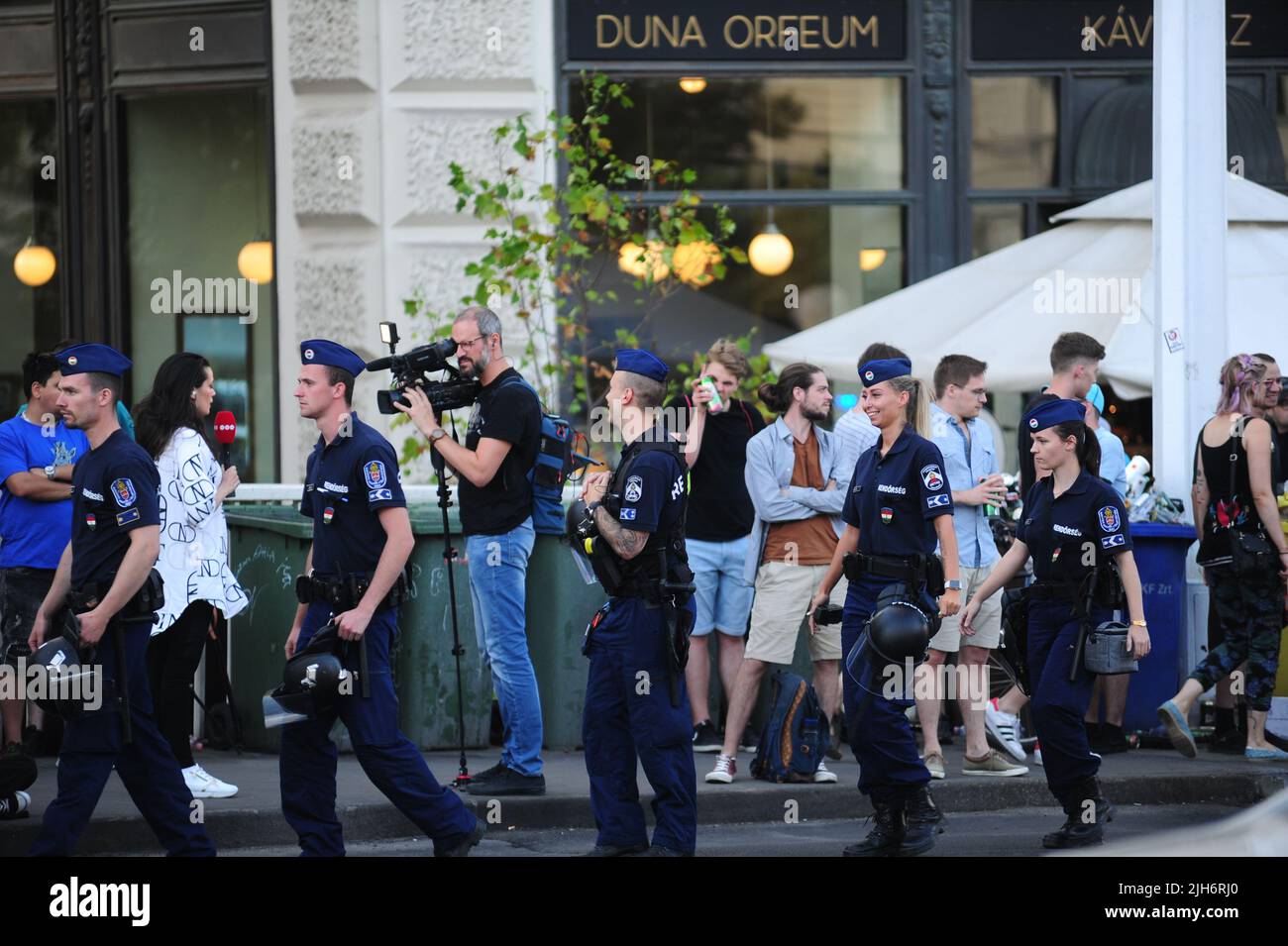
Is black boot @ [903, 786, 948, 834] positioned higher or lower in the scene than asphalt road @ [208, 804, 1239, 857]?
higher

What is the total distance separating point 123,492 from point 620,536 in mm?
1753

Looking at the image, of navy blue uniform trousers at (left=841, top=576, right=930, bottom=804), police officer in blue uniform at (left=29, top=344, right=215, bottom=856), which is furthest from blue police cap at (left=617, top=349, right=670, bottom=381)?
police officer in blue uniform at (left=29, top=344, right=215, bottom=856)

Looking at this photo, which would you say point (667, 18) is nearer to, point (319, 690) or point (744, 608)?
point (744, 608)

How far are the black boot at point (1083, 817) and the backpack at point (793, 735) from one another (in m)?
1.47

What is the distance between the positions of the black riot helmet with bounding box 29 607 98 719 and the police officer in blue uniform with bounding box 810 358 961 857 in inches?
111

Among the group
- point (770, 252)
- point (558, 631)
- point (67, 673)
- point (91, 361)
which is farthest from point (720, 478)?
point (770, 252)

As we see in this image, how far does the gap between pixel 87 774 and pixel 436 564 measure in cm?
338

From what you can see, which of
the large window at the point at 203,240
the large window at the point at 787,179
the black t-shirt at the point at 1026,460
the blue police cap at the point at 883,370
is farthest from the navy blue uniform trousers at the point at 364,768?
the large window at the point at 203,240

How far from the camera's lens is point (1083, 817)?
24.9 ft

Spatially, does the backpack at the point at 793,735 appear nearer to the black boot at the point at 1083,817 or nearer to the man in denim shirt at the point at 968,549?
the man in denim shirt at the point at 968,549

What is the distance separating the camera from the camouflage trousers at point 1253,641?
9570 mm

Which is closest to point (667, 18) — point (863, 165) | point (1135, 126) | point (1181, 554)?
point (863, 165)

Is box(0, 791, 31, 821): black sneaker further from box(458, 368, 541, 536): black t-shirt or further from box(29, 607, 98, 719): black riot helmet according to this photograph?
box(458, 368, 541, 536): black t-shirt

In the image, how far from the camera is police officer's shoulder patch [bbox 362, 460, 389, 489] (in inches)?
273
